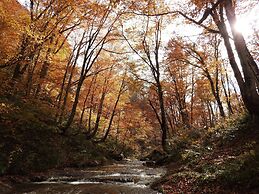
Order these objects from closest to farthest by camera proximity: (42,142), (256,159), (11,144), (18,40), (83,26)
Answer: (256,159) < (11,144) < (18,40) < (42,142) < (83,26)

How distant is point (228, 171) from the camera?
717 cm

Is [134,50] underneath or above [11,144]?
A: above

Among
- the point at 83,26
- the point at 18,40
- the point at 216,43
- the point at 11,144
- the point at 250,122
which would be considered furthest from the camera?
the point at 216,43

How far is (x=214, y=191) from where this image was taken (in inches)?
272

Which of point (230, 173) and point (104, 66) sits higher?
point (104, 66)

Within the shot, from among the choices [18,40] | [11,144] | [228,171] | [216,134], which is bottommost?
[228,171]

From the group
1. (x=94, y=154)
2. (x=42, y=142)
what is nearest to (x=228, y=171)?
(x=42, y=142)

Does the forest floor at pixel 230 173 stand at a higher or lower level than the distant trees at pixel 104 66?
lower

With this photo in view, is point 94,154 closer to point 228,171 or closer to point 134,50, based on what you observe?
point 134,50

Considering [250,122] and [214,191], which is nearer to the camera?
[214,191]

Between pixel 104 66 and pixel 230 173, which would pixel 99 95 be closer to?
pixel 104 66

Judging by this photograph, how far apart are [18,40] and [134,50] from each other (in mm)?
11225

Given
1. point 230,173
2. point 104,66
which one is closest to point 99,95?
point 104,66

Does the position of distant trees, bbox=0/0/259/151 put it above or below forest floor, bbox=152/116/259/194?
above
